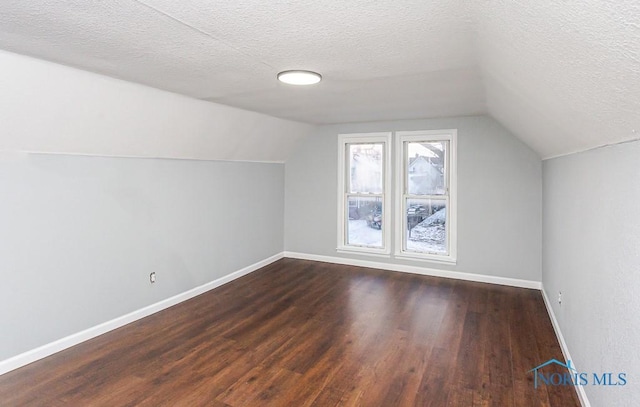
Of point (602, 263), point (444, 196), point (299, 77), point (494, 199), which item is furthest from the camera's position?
point (444, 196)

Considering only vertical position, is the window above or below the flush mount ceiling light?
below

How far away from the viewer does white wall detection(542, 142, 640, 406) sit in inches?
57.6

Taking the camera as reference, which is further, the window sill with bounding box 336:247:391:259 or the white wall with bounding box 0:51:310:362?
the window sill with bounding box 336:247:391:259

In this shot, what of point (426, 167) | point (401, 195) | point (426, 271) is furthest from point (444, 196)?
point (426, 271)

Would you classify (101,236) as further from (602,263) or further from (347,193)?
(602,263)

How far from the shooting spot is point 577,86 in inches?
53.1

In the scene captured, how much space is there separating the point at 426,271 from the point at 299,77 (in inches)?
138

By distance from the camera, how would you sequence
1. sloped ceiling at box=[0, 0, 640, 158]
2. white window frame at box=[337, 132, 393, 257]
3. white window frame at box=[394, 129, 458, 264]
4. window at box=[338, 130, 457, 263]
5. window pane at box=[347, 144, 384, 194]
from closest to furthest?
sloped ceiling at box=[0, 0, 640, 158], white window frame at box=[394, 129, 458, 264], window at box=[338, 130, 457, 263], white window frame at box=[337, 132, 393, 257], window pane at box=[347, 144, 384, 194]

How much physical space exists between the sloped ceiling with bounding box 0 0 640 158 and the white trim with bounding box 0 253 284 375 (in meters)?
2.16

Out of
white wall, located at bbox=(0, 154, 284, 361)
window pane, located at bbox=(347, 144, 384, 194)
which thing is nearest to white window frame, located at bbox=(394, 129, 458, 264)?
window pane, located at bbox=(347, 144, 384, 194)

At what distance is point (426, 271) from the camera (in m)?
5.06

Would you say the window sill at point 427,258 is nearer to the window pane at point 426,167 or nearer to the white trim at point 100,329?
the window pane at point 426,167

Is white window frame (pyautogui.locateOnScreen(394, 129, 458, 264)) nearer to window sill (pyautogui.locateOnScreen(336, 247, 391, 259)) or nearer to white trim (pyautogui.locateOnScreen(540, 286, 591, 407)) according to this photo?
window sill (pyautogui.locateOnScreen(336, 247, 391, 259))

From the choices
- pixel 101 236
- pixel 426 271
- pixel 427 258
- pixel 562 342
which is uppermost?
pixel 101 236
